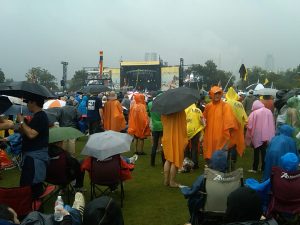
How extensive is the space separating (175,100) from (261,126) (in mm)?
2297

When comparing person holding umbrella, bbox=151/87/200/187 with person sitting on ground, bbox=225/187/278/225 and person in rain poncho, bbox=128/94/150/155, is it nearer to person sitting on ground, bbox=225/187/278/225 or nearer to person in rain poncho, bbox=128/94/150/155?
person in rain poncho, bbox=128/94/150/155

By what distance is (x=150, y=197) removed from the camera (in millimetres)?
6762

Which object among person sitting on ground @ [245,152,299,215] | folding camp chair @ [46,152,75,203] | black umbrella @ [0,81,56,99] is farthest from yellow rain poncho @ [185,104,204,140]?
black umbrella @ [0,81,56,99]

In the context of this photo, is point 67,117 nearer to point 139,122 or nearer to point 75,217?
point 139,122

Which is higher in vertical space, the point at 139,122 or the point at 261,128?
the point at 261,128

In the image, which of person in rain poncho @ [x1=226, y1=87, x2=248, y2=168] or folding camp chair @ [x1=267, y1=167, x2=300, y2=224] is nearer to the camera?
folding camp chair @ [x1=267, y1=167, x2=300, y2=224]

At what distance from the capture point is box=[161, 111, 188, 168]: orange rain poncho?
709cm

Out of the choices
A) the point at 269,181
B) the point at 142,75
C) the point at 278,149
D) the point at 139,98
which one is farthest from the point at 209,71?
the point at 269,181

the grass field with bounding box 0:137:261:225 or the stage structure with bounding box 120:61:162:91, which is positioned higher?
the stage structure with bounding box 120:61:162:91

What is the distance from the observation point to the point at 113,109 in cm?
1148

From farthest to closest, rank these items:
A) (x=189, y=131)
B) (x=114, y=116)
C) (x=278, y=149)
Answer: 1. (x=114, y=116)
2. (x=189, y=131)
3. (x=278, y=149)

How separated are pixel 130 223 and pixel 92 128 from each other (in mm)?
6980

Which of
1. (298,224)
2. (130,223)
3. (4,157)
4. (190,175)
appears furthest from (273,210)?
(4,157)

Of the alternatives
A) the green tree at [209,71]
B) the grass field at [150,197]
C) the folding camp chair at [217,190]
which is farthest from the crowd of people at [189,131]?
the green tree at [209,71]
